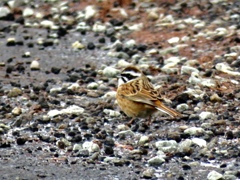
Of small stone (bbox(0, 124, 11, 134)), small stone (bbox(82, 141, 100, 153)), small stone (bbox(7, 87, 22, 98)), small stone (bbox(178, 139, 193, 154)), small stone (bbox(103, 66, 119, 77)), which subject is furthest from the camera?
small stone (bbox(103, 66, 119, 77))

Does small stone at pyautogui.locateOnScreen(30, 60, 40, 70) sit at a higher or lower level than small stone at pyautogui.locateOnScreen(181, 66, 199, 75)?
higher

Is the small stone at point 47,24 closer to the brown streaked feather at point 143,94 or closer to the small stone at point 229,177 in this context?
the brown streaked feather at point 143,94

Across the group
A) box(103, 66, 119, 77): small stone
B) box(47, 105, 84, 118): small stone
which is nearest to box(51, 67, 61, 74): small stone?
box(103, 66, 119, 77): small stone

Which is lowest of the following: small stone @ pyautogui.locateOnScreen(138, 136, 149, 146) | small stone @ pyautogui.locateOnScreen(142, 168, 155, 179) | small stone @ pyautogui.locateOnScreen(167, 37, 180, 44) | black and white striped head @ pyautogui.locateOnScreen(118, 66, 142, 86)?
small stone @ pyautogui.locateOnScreen(167, 37, 180, 44)

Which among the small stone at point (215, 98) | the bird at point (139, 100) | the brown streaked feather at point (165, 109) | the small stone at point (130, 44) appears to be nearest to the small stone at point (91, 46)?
the small stone at point (130, 44)

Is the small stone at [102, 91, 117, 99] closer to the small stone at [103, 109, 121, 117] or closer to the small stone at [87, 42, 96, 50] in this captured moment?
the small stone at [103, 109, 121, 117]

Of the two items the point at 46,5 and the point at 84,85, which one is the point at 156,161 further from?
the point at 46,5
